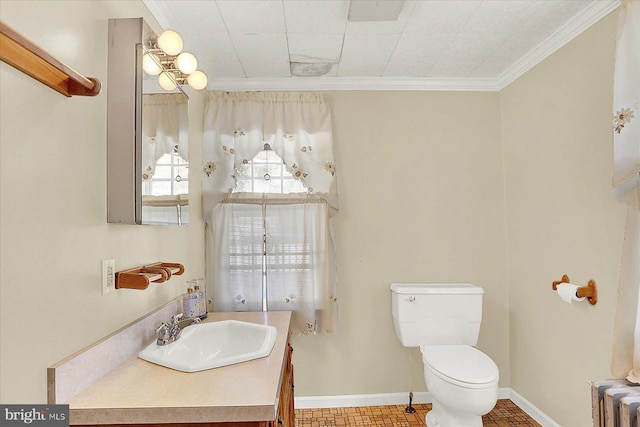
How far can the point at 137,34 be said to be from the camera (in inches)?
56.7

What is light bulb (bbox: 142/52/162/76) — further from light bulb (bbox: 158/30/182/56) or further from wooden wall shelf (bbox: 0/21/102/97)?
wooden wall shelf (bbox: 0/21/102/97)

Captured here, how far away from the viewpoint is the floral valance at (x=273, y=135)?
2697mm

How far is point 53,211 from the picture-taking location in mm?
1110

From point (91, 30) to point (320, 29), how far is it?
3.87 ft

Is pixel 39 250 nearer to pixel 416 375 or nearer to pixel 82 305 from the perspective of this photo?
pixel 82 305

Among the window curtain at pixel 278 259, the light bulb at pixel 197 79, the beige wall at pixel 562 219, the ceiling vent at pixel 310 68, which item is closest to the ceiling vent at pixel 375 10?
the ceiling vent at pixel 310 68

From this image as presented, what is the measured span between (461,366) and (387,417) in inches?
28.7

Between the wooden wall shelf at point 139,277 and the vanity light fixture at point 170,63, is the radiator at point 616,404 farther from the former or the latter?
the vanity light fixture at point 170,63

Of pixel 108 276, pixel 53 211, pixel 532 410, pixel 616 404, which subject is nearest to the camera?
A: pixel 53 211

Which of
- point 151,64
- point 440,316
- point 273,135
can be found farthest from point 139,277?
point 440,316

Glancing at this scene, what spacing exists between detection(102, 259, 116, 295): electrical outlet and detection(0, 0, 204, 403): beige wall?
0.03 meters

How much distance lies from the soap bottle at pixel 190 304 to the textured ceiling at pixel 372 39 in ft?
4.60

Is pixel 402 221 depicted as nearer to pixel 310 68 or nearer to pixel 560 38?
pixel 310 68

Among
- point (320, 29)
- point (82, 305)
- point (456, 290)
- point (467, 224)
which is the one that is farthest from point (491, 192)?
point (82, 305)
